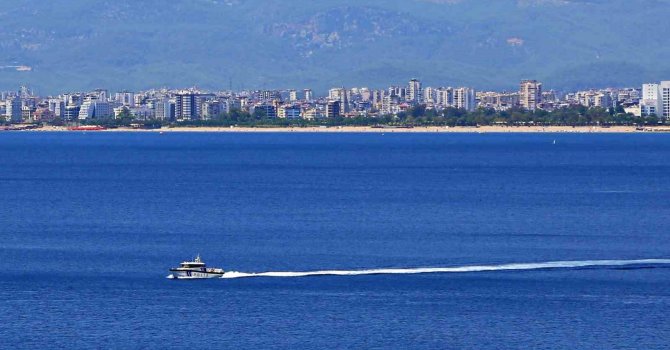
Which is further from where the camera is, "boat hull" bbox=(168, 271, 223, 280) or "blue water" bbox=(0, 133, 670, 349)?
"boat hull" bbox=(168, 271, 223, 280)

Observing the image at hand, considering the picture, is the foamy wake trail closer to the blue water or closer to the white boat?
the white boat

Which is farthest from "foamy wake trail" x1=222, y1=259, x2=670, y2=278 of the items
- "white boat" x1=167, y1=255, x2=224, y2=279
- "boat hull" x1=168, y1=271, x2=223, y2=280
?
"boat hull" x1=168, y1=271, x2=223, y2=280

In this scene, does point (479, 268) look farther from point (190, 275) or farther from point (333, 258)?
point (190, 275)

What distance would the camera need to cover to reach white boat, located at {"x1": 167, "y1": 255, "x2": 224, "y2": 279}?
4088cm

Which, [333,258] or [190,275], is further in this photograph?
[333,258]

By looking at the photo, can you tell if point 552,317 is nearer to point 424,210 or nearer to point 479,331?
point 479,331

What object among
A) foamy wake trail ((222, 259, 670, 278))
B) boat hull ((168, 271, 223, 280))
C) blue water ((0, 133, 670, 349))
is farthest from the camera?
foamy wake trail ((222, 259, 670, 278))

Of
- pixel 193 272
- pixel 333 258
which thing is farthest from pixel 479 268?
pixel 193 272

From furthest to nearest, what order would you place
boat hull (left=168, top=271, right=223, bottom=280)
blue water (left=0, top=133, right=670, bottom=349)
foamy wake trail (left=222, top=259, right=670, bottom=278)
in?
foamy wake trail (left=222, top=259, right=670, bottom=278), boat hull (left=168, top=271, right=223, bottom=280), blue water (left=0, top=133, right=670, bottom=349)

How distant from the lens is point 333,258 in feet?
146

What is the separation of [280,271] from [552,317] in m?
8.98

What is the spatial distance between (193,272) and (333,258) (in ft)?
16.5

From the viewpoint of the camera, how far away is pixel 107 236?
50.2 metres

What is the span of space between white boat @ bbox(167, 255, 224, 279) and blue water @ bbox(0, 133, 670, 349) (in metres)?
0.60
